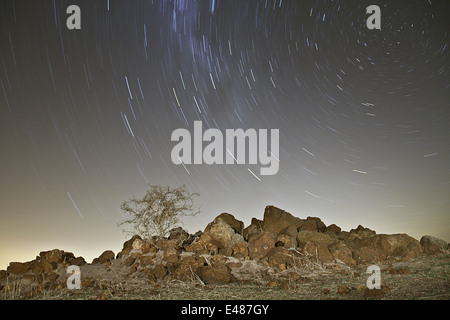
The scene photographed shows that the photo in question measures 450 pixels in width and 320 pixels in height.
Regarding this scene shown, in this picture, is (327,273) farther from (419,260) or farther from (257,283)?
(419,260)

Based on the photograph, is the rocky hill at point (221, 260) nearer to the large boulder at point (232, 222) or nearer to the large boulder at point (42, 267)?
the large boulder at point (42, 267)

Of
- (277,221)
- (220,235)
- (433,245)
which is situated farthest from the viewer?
(277,221)

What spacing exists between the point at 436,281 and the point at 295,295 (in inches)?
186

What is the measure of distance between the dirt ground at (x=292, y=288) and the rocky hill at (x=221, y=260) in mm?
126

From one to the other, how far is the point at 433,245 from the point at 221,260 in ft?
35.7

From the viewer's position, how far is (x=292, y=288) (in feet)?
37.8

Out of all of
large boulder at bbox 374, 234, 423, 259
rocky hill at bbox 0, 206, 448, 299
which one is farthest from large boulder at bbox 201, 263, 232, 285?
large boulder at bbox 374, 234, 423, 259

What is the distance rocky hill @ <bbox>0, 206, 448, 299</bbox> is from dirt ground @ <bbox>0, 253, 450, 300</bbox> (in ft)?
0.41

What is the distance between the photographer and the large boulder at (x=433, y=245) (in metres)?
17.0

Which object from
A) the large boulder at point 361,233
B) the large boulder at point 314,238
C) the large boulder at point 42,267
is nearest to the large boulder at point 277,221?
the large boulder at point 314,238

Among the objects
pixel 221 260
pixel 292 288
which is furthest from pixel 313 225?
pixel 292 288

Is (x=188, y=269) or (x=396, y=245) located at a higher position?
(x=396, y=245)

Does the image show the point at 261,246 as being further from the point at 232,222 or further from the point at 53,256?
the point at 53,256
